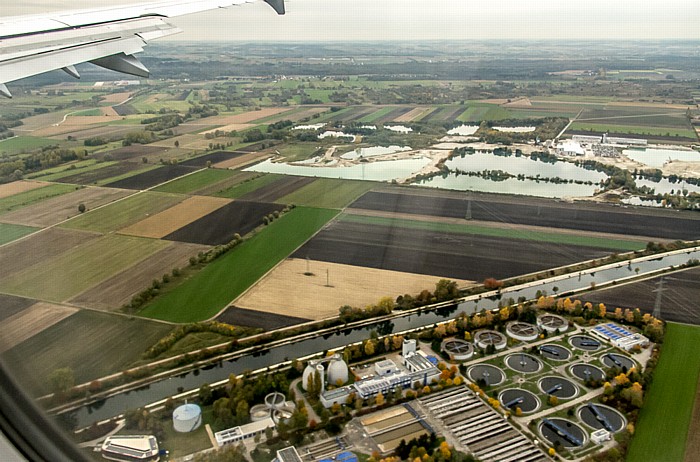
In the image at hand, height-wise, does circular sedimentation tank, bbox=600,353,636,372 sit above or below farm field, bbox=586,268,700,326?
below

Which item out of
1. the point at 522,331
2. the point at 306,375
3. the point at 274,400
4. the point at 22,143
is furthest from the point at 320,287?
the point at 22,143

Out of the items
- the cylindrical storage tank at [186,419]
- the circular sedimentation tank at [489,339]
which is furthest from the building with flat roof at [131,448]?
the circular sedimentation tank at [489,339]

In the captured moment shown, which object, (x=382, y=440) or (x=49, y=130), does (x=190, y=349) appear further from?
(x=49, y=130)

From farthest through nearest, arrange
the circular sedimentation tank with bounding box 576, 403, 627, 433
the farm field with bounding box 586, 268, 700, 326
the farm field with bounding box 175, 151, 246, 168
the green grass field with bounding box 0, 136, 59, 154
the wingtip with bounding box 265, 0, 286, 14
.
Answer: the farm field with bounding box 175, 151, 246, 168 < the green grass field with bounding box 0, 136, 59, 154 < the farm field with bounding box 586, 268, 700, 326 < the circular sedimentation tank with bounding box 576, 403, 627, 433 < the wingtip with bounding box 265, 0, 286, 14

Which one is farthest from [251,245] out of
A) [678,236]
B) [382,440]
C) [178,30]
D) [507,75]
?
[507,75]

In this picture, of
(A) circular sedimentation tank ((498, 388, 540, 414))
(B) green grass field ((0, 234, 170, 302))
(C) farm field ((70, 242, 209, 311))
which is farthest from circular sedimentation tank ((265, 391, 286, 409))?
(B) green grass field ((0, 234, 170, 302))

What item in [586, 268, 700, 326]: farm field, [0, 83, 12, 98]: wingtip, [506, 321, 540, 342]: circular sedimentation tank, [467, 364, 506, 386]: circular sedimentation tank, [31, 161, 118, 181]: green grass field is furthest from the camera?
[31, 161, 118, 181]: green grass field

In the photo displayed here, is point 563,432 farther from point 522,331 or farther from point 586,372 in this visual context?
point 522,331

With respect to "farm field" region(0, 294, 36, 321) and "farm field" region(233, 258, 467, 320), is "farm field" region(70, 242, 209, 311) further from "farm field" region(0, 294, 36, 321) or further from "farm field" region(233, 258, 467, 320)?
"farm field" region(233, 258, 467, 320)

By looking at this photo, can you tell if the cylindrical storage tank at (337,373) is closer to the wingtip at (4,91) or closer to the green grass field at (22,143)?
the wingtip at (4,91)
